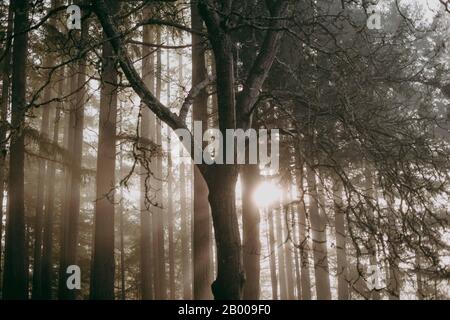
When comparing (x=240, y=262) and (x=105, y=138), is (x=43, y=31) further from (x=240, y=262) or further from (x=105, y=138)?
(x=240, y=262)

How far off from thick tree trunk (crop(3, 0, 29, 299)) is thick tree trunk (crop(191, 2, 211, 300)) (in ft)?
11.8

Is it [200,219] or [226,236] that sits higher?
[200,219]

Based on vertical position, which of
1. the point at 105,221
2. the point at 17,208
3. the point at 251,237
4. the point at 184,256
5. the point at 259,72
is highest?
the point at 259,72

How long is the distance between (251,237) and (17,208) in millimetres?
5181

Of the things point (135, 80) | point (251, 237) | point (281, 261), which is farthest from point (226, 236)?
point (281, 261)

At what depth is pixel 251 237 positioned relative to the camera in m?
9.79

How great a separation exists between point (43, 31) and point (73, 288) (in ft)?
25.6

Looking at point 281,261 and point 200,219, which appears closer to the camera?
point 200,219

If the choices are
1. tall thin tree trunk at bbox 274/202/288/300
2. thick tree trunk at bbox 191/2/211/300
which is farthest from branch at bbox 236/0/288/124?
tall thin tree trunk at bbox 274/202/288/300

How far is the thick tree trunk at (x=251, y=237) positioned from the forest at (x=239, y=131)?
0.12ft

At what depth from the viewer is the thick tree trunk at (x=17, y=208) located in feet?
30.0

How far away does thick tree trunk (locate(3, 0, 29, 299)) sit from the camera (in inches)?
360

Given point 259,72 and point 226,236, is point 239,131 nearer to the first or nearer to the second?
point 259,72
